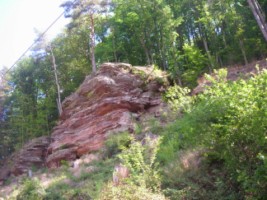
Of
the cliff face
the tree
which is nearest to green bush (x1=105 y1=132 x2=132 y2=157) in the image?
the cliff face

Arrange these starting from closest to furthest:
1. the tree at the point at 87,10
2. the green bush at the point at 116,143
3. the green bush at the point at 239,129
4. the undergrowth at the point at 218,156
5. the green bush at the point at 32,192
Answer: the green bush at the point at 239,129
the undergrowth at the point at 218,156
the green bush at the point at 32,192
the green bush at the point at 116,143
the tree at the point at 87,10

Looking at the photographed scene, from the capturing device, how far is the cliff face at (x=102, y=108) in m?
18.4

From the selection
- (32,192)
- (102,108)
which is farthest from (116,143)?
(32,192)

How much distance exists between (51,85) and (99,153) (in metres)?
22.3

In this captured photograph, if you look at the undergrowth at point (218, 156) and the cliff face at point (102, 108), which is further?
the cliff face at point (102, 108)

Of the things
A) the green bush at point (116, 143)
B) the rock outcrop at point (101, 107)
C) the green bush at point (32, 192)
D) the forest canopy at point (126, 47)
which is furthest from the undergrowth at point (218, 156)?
the forest canopy at point (126, 47)

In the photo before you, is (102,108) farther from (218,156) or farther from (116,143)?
(218,156)

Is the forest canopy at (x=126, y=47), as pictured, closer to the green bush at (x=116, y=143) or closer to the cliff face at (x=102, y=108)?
the cliff face at (x=102, y=108)

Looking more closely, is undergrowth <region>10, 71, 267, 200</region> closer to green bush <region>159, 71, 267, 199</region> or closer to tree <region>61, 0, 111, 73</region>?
green bush <region>159, 71, 267, 199</region>

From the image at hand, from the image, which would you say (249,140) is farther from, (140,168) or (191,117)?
(140,168)

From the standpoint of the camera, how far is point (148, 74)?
2192 cm

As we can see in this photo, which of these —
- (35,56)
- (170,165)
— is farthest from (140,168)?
(35,56)


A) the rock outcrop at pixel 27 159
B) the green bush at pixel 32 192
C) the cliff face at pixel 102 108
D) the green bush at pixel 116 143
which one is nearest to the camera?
the green bush at pixel 32 192

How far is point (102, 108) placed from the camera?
19.6 meters
